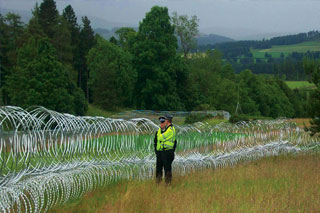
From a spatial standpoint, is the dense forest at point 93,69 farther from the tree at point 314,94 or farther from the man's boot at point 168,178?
the man's boot at point 168,178

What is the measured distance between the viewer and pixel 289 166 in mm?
15742

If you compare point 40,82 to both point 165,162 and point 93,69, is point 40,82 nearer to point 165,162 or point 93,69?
point 93,69

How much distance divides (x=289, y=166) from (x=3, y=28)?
47.9m

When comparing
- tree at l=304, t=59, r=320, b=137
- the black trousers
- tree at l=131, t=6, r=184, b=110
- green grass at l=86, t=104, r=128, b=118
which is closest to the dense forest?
tree at l=131, t=6, r=184, b=110

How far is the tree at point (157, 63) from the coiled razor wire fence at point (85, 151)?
3932 cm

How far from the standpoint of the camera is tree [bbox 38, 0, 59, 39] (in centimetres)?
6206

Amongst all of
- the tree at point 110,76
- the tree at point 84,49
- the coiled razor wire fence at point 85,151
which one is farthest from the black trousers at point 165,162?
the tree at point 84,49

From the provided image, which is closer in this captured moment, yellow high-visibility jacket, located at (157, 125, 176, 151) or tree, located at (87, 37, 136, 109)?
yellow high-visibility jacket, located at (157, 125, 176, 151)

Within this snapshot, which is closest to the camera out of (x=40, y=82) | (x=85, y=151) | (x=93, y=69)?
(x=85, y=151)

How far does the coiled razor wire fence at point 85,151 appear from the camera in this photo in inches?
303

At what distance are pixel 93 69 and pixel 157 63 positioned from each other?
10057mm

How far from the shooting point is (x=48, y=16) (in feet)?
206

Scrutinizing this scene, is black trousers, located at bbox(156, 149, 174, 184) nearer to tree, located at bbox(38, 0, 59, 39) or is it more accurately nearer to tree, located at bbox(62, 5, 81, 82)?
tree, located at bbox(38, 0, 59, 39)

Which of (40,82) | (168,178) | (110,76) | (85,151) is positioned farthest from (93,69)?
(85,151)
